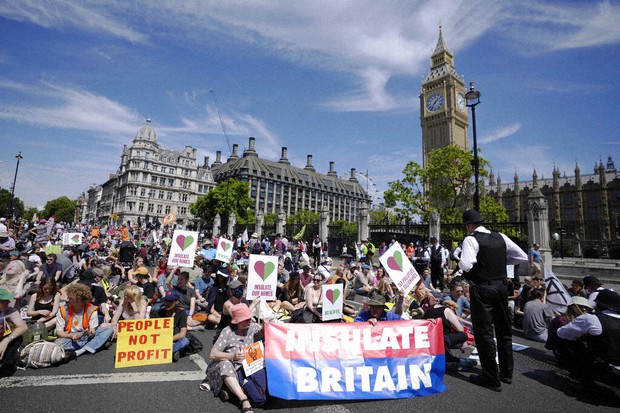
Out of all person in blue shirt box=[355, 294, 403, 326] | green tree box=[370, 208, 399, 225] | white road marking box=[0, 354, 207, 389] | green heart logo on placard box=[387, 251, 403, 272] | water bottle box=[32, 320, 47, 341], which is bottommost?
white road marking box=[0, 354, 207, 389]

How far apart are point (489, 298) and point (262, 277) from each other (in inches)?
182

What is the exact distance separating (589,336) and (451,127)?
77.7 meters

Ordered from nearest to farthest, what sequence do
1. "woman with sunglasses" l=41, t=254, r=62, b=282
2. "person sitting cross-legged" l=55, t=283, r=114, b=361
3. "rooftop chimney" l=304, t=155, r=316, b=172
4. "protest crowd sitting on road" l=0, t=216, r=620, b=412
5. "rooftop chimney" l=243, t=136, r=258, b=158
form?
"protest crowd sitting on road" l=0, t=216, r=620, b=412 < "person sitting cross-legged" l=55, t=283, r=114, b=361 < "woman with sunglasses" l=41, t=254, r=62, b=282 < "rooftop chimney" l=243, t=136, r=258, b=158 < "rooftop chimney" l=304, t=155, r=316, b=172

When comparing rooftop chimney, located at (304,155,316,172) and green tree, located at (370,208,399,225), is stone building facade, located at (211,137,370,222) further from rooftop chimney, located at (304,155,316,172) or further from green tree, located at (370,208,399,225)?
green tree, located at (370,208,399,225)

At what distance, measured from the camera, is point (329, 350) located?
438 cm

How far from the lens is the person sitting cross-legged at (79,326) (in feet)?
18.3

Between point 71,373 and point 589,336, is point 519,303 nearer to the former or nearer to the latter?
point 589,336

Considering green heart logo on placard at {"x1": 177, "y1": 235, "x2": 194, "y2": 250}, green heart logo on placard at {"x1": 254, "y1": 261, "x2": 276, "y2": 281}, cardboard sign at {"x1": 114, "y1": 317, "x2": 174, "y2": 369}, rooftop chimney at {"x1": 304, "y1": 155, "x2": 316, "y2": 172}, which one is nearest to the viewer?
cardboard sign at {"x1": 114, "y1": 317, "x2": 174, "y2": 369}

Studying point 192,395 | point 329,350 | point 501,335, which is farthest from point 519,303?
point 192,395

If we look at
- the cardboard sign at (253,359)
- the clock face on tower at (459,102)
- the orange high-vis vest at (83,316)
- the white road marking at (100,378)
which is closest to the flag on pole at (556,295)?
the cardboard sign at (253,359)

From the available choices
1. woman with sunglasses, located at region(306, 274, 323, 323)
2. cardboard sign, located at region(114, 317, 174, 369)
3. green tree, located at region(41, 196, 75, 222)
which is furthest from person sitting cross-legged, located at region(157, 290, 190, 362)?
green tree, located at region(41, 196, 75, 222)

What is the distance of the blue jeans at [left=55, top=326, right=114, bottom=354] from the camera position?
549 centimetres

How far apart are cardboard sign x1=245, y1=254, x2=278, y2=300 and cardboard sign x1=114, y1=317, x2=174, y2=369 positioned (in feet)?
6.27

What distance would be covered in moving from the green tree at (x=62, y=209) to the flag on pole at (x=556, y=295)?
483ft
